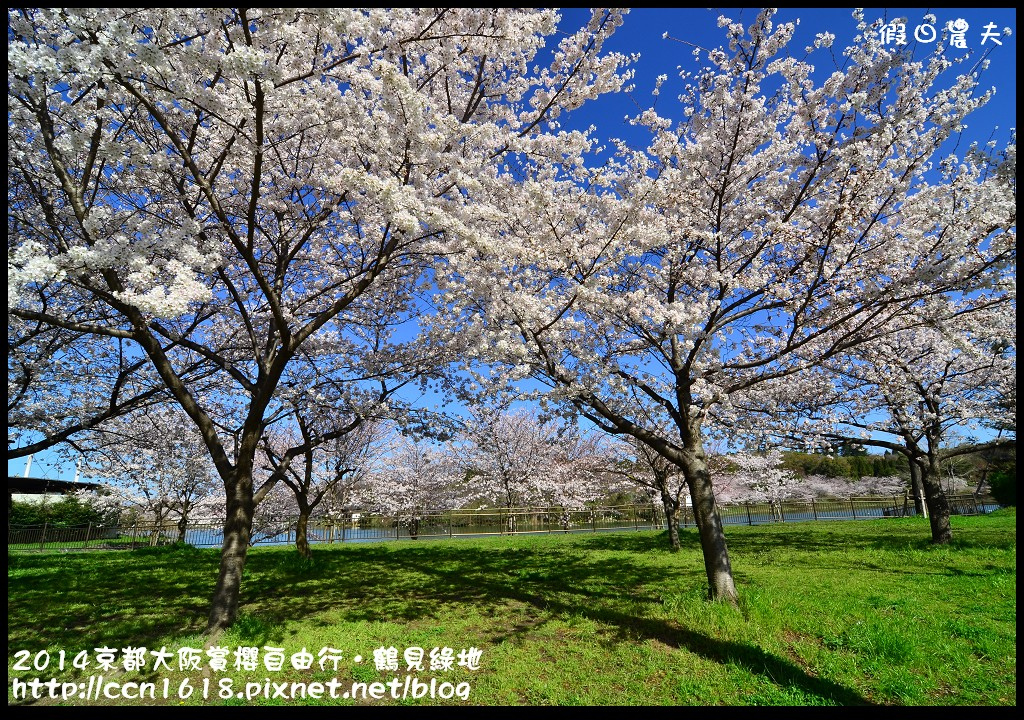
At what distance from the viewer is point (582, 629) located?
5.88 metres

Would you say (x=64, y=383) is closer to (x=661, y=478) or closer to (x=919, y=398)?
(x=661, y=478)

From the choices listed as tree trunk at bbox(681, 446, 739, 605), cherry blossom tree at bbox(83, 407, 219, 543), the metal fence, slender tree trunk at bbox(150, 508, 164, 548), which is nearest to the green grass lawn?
tree trunk at bbox(681, 446, 739, 605)

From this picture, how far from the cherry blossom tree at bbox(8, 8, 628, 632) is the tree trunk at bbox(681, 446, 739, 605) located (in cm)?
472

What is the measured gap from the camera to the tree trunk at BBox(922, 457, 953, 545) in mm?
11398

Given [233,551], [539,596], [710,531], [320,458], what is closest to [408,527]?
[320,458]

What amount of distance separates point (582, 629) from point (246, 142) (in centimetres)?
753

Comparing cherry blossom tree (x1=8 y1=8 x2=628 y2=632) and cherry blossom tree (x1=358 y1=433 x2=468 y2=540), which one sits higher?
cherry blossom tree (x1=8 y1=8 x2=628 y2=632)

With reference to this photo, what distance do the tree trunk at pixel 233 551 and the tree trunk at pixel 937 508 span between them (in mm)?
14526

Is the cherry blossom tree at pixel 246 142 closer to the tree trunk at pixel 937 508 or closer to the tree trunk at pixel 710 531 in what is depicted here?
the tree trunk at pixel 710 531

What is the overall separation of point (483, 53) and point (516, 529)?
21544 millimetres

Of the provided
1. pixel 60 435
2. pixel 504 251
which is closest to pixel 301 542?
pixel 60 435

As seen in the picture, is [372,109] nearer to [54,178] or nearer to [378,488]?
[54,178]

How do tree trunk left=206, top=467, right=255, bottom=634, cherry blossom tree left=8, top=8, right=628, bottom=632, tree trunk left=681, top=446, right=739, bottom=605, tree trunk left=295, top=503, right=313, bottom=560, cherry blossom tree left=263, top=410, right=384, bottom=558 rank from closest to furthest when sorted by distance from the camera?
cherry blossom tree left=8, top=8, right=628, bottom=632, tree trunk left=206, top=467, right=255, bottom=634, tree trunk left=681, top=446, right=739, bottom=605, cherry blossom tree left=263, top=410, right=384, bottom=558, tree trunk left=295, top=503, right=313, bottom=560

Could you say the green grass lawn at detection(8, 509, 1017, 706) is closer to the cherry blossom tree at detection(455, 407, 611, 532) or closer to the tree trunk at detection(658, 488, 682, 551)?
the tree trunk at detection(658, 488, 682, 551)
